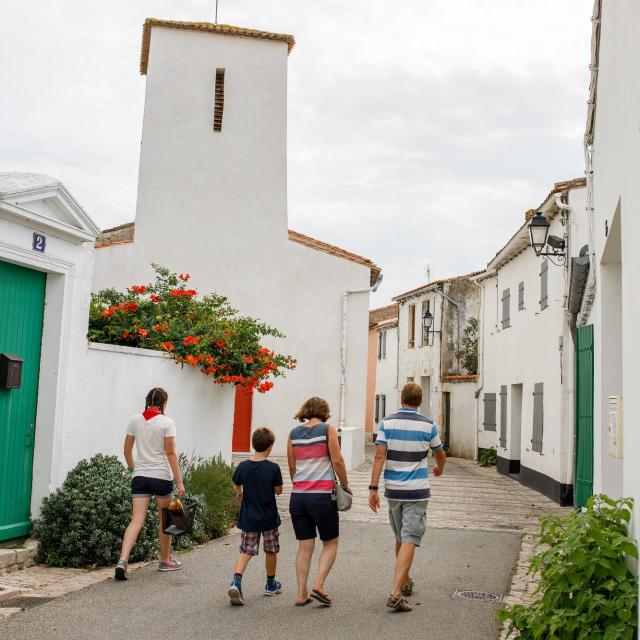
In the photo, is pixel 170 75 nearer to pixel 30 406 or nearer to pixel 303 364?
pixel 303 364

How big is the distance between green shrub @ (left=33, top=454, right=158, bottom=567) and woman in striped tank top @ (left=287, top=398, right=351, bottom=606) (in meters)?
2.09

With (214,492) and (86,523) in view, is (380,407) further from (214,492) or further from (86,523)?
(86,523)

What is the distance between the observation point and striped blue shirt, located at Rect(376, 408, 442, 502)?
6531 millimetres

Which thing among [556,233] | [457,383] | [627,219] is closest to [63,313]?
[627,219]

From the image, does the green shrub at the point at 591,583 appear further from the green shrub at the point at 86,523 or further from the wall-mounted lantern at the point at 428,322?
the wall-mounted lantern at the point at 428,322

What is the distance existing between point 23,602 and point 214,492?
3.73 meters

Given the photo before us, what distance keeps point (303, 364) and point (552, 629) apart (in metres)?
16.2

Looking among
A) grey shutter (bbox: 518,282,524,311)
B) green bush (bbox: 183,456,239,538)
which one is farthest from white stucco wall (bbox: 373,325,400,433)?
green bush (bbox: 183,456,239,538)

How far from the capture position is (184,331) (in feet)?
35.3

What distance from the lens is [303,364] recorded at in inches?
789

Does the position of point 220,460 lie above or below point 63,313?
below

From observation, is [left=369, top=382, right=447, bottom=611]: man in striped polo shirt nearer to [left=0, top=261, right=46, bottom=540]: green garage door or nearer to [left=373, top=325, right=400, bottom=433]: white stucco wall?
[left=0, top=261, right=46, bottom=540]: green garage door

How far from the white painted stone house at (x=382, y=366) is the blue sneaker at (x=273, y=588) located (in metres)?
27.9

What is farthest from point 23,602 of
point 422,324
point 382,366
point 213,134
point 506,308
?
point 382,366
